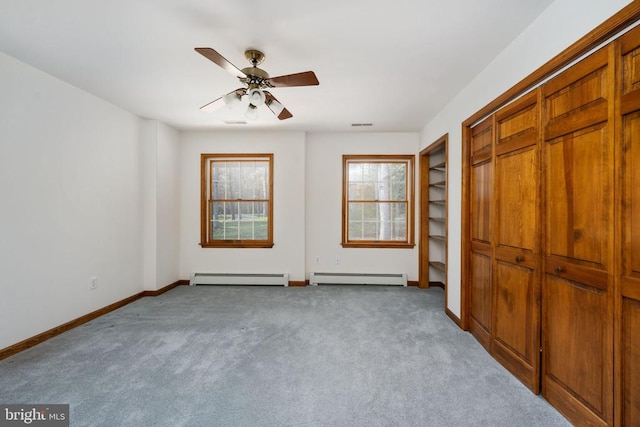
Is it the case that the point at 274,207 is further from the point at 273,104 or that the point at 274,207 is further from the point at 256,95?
the point at 256,95

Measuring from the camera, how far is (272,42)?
6.98 ft

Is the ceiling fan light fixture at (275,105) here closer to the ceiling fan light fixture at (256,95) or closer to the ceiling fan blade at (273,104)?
the ceiling fan blade at (273,104)

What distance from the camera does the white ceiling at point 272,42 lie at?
5.82ft

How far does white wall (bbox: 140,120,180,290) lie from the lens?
4062 mm

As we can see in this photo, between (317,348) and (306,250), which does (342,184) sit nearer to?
(306,250)

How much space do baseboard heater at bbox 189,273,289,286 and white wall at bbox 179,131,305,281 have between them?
107mm

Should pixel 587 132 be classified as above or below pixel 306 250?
above

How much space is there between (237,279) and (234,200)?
141 cm

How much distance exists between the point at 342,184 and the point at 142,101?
10.4ft

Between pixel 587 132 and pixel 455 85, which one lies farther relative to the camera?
pixel 455 85

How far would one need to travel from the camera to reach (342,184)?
473 cm

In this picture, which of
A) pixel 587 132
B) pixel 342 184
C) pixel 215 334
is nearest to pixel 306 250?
pixel 342 184

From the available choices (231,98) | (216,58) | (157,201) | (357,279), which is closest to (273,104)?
(231,98)

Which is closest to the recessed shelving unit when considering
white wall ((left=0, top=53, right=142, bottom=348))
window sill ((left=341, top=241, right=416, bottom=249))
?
window sill ((left=341, top=241, right=416, bottom=249))
